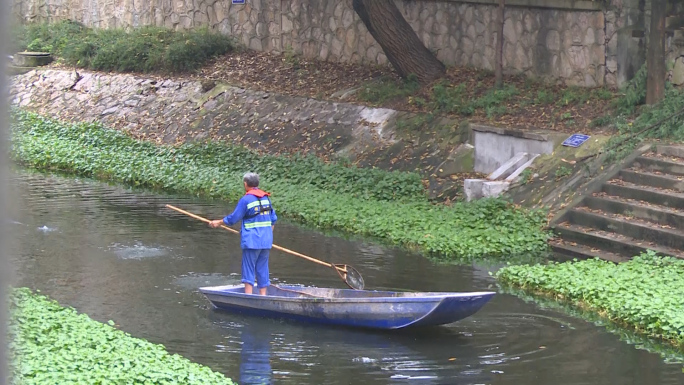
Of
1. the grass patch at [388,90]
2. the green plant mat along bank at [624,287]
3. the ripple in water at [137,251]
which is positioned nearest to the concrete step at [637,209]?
the green plant mat along bank at [624,287]

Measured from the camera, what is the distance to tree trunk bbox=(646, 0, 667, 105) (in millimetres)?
15320

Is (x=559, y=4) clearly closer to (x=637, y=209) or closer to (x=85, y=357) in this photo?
(x=637, y=209)

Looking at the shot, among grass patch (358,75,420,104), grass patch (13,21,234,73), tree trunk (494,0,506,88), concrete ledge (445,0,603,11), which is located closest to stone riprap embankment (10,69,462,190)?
grass patch (358,75,420,104)

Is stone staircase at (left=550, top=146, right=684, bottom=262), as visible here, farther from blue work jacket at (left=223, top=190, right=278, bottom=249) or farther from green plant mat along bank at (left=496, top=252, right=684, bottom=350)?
blue work jacket at (left=223, top=190, right=278, bottom=249)

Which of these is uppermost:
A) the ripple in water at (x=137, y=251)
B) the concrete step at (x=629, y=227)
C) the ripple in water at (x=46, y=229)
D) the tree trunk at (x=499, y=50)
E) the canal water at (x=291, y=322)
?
the tree trunk at (x=499, y=50)

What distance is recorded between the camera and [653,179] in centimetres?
1380

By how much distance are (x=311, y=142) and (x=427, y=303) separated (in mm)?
10576

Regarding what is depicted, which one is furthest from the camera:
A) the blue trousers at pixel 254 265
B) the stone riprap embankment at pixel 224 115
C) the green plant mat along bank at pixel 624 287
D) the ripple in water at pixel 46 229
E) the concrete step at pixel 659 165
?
the stone riprap embankment at pixel 224 115

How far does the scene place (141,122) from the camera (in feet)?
76.3

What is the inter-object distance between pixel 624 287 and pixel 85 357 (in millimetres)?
6098

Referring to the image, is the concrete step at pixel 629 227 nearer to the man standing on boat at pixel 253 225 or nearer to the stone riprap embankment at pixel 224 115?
the stone riprap embankment at pixel 224 115

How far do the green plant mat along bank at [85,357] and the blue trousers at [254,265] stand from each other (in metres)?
1.98

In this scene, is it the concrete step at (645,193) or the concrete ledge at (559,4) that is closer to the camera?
the concrete step at (645,193)

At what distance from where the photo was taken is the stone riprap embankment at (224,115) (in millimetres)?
18469
